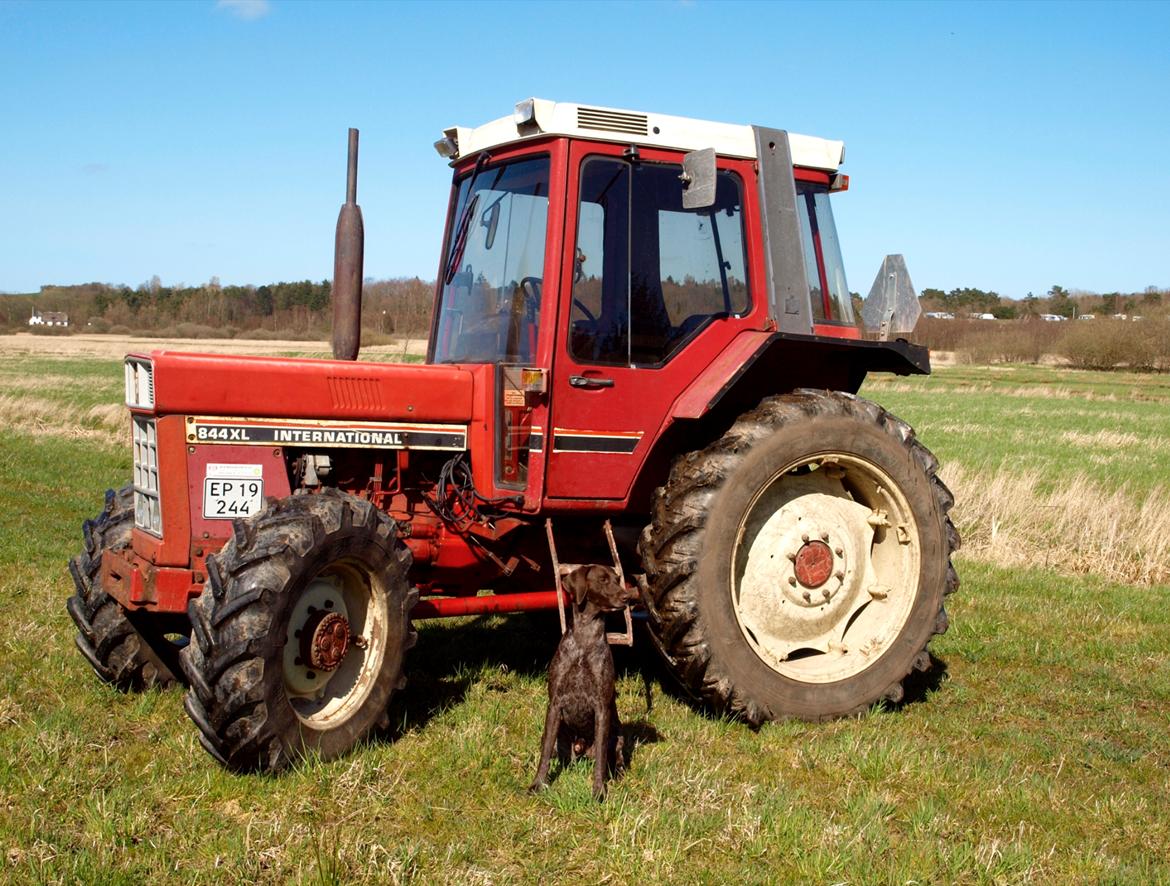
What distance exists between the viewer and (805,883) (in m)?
3.53

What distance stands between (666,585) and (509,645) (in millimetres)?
2011

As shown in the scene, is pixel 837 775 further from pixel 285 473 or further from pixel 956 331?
pixel 956 331

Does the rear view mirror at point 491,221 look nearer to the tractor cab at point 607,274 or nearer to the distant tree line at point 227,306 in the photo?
the tractor cab at point 607,274

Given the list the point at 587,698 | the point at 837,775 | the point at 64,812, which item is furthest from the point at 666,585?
the point at 64,812

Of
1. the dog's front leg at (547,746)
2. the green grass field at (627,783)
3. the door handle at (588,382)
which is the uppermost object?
the door handle at (588,382)

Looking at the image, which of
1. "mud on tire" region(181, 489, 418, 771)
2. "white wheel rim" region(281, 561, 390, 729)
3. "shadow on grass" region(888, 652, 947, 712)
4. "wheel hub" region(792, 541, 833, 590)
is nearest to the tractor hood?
"mud on tire" region(181, 489, 418, 771)

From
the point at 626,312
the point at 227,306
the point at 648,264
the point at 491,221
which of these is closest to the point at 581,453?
the point at 626,312

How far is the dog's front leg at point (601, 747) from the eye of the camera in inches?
162

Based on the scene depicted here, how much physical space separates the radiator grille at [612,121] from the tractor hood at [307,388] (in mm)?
1296

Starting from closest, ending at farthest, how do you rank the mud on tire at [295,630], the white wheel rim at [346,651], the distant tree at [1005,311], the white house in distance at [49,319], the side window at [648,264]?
1. the mud on tire at [295,630]
2. the white wheel rim at [346,651]
3. the side window at [648,264]
4. the white house in distance at [49,319]
5. the distant tree at [1005,311]

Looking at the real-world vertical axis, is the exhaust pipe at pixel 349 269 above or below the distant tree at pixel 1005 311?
below

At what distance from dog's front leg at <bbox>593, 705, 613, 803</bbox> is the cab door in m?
1.14

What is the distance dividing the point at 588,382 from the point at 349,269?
1.25 meters

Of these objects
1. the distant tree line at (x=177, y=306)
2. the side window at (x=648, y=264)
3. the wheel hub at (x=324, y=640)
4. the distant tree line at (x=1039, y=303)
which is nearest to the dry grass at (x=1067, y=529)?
the side window at (x=648, y=264)
